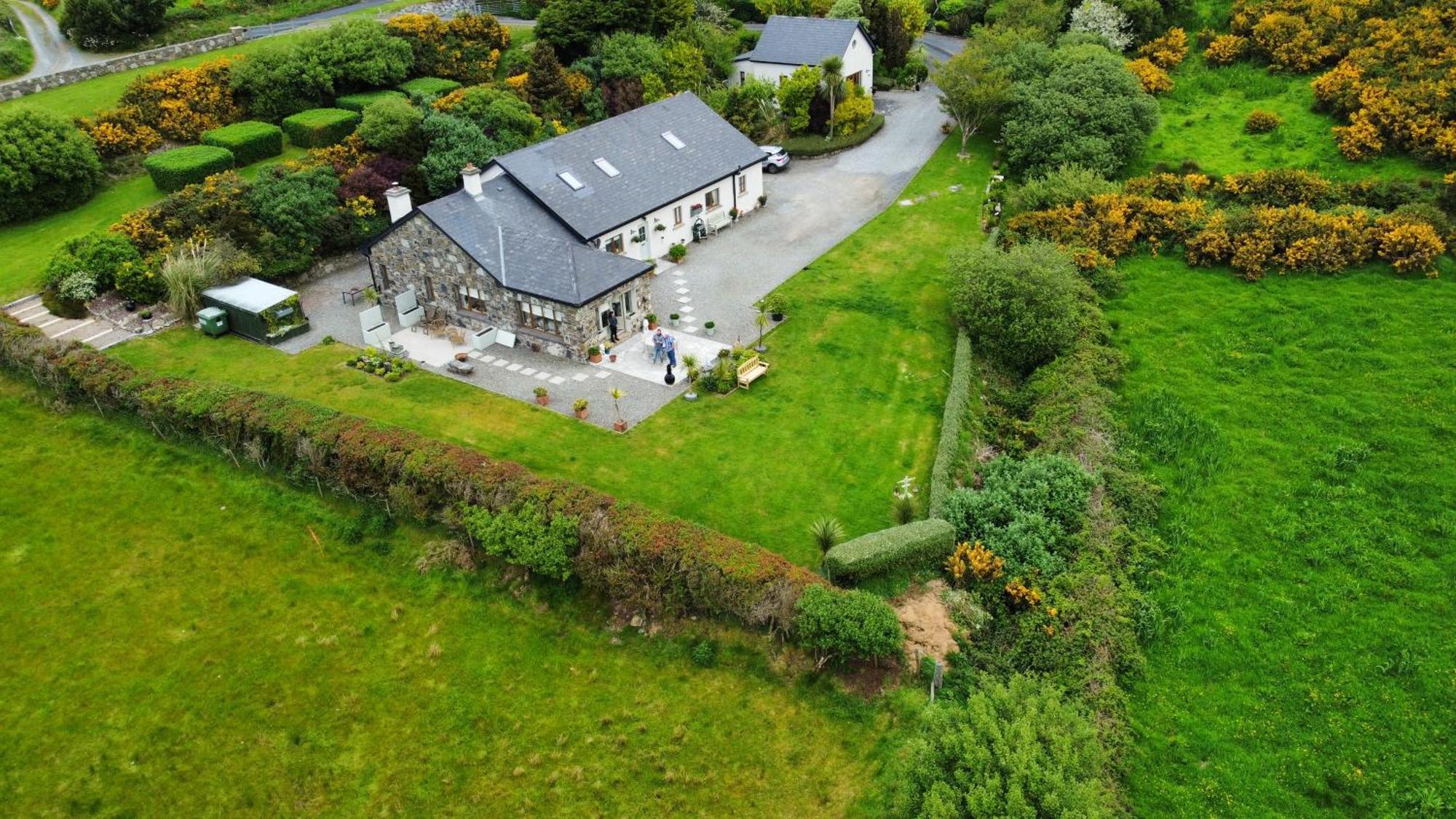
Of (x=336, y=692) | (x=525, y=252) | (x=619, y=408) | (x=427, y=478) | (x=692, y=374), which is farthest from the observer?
(x=525, y=252)

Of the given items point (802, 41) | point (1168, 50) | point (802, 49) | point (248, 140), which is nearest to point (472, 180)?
point (248, 140)

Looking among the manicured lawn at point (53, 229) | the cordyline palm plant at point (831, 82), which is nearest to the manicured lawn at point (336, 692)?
the manicured lawn at point (53, 229)

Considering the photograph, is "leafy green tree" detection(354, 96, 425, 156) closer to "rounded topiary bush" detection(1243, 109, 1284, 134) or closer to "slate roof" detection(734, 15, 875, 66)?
"slate roof" detection(734, 15, 875, 66)

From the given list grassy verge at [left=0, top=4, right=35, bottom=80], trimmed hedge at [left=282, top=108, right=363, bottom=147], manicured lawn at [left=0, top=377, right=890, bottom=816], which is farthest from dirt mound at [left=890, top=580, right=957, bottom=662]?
grassy verge at [left=0, top=4, right=35, bottom=80]

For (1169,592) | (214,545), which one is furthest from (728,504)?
(214,545)

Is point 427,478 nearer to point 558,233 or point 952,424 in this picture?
point 558,233
